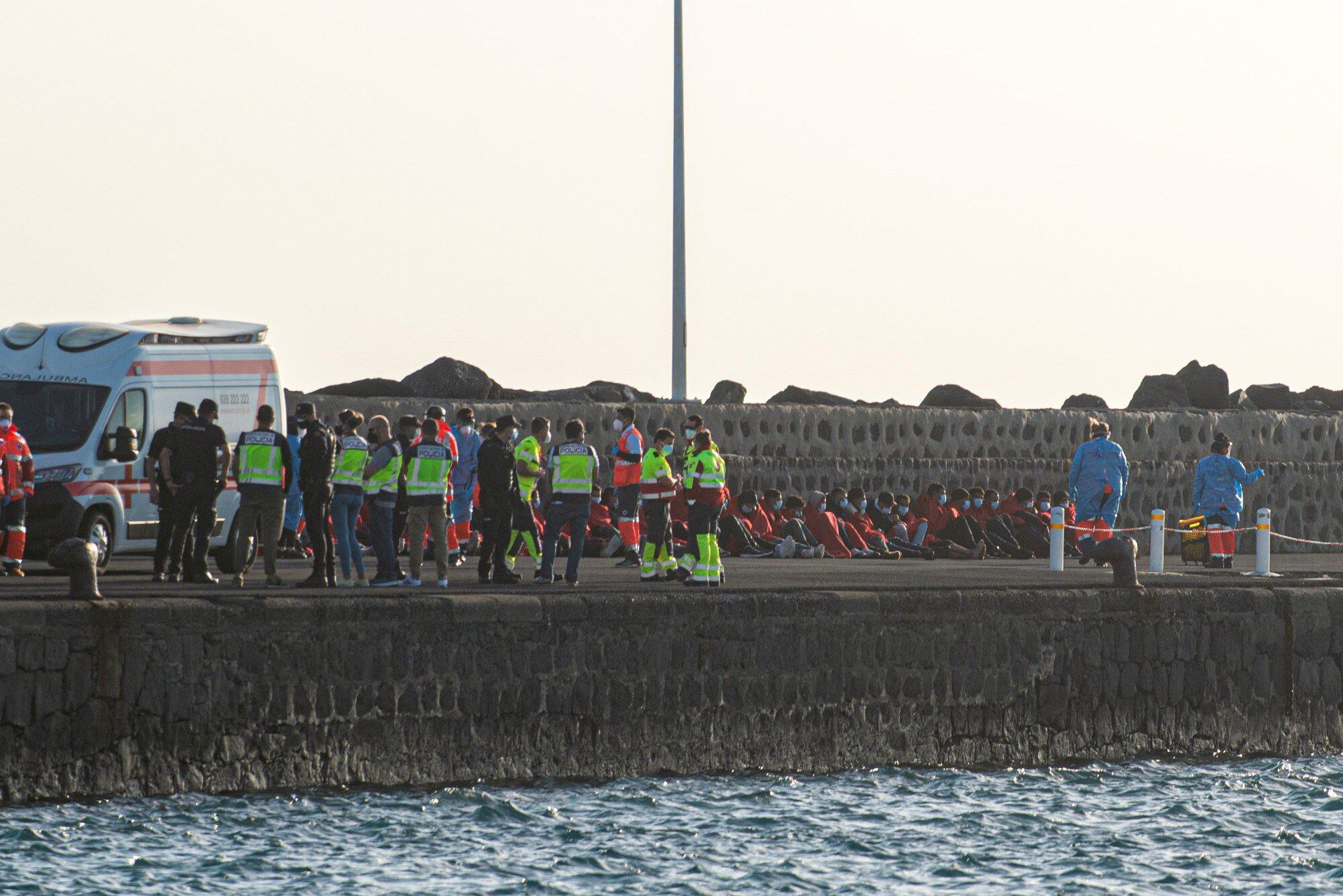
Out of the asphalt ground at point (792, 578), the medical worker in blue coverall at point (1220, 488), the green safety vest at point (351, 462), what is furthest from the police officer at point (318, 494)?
the medical worker in blue coverall at point (1220, 488)

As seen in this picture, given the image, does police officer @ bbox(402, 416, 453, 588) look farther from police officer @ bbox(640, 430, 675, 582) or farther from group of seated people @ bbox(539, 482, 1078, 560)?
group of seated people @ bbox(539, 482, 1078, 560)

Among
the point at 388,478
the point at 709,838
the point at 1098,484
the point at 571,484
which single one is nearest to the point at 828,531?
the point at 1098,484

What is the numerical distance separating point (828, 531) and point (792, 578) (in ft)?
23.5

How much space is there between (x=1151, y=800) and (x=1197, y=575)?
15.3ft

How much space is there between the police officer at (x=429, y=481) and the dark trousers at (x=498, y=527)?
1.73 ft

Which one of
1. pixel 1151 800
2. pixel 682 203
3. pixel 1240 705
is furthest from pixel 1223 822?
pixel 682 203

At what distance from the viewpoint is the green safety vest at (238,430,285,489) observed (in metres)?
17.6

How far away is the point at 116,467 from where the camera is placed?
20.2m

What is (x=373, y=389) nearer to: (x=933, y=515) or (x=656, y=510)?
(x=933, y=515)

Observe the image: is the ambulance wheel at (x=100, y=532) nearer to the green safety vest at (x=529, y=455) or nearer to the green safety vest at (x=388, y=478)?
the green safety vest at (x=388, y=478)

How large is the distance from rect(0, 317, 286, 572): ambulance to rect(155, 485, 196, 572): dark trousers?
3.65 ft

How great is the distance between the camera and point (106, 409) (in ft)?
66.1

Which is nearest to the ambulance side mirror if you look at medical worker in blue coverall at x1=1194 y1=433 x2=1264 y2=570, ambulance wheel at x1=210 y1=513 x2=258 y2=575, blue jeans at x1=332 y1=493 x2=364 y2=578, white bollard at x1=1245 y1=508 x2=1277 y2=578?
ambulance wheel at x1=210 y1=513 x2=258 y2=575

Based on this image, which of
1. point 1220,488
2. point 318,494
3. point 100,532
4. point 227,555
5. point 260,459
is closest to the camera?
point 260,459
